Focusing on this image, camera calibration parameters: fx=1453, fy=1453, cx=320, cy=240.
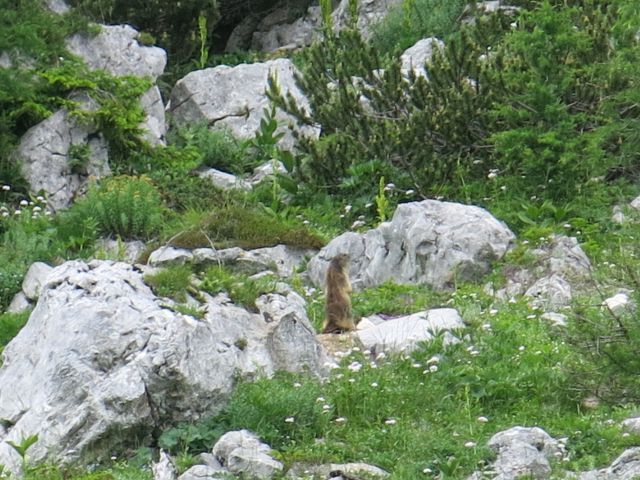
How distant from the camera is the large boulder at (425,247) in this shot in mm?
15883

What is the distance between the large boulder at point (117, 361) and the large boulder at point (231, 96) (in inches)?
387

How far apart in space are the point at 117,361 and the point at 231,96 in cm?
1171

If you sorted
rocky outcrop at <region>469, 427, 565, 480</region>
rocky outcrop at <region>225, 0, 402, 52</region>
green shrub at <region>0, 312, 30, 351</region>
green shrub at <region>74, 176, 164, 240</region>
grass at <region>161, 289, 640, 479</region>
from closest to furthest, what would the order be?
rocky outcrop at <region>469, 427, 565, 480</region> → grass at <region>161, 289, 640, 479</region> → green shrub at <region>0, 312, 30, 351</region> → green shrub at <region>74, 176, 164, 240</region> → rocky outcrop at <region>225, 0, 402, 52</region>

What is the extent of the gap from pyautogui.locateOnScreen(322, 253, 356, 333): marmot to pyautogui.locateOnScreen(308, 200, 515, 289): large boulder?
1472 mm

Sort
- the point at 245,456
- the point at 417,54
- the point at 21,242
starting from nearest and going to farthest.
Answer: the point at 245,456 < the point at 21,242 < the point at 417,54

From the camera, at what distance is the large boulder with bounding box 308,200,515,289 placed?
1588 centimetres

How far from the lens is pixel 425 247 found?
16.1m

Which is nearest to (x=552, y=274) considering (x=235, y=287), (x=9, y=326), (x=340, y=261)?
(x=340, y=261)

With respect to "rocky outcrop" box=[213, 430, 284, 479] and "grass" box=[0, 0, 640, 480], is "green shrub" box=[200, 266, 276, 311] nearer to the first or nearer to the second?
"grass" box=[0, 0, 640, 480]

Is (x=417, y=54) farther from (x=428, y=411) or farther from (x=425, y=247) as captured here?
(x=428, y=411)

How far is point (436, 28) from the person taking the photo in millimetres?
23531

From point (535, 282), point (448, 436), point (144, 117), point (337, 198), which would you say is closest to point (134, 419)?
point (448, 436)

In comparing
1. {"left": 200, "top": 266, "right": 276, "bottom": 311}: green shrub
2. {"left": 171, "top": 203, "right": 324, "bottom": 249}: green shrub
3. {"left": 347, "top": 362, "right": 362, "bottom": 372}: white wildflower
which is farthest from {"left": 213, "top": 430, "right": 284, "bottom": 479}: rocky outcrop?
{"left": 171, "top": 203, "right": 324, "bottom": 249}: green shrub

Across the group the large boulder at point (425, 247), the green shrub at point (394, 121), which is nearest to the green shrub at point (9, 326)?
the large boulder at point (425, 247)
